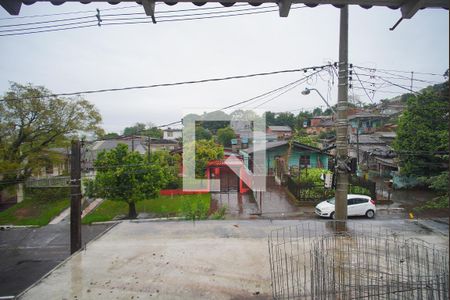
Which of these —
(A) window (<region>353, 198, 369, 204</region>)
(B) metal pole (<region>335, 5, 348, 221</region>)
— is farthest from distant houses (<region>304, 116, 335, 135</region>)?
(B) metal pole (<region>335, 5, 348, 221</region>)

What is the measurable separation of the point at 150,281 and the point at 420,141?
20.4 metres

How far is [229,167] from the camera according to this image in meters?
22.3

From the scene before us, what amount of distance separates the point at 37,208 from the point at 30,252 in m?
9.31

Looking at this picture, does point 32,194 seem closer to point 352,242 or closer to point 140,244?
point 140,244

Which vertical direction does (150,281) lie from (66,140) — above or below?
below

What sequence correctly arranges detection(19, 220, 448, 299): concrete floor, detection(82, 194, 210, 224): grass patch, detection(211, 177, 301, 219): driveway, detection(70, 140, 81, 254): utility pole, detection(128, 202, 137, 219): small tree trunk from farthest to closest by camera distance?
detection(82, 194, 210, 224): grass patch, detection(128, 202, 137, 219): small tree trunk, detection(211, 177, 301, 219): driveway, detection(70, 140, 81, 254): utility pole, detection(19, 220, 448, 299): concrete floor

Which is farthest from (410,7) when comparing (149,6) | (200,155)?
(200,155)

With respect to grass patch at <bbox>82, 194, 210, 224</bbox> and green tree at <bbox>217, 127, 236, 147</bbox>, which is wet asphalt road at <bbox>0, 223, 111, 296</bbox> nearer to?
grass patch at <bbox>82, 194, 210, 224</bbox>

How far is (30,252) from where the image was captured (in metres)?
12.5

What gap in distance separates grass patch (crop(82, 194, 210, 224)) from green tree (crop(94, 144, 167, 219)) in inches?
63.8

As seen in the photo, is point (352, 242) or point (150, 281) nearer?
point (150, 281)

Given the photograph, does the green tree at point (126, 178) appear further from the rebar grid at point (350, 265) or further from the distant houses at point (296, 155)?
the distant houses at point (296, 155)

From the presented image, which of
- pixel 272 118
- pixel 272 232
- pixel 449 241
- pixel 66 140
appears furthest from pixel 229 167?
pixel 272 118

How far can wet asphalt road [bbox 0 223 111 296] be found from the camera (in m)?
9.82
